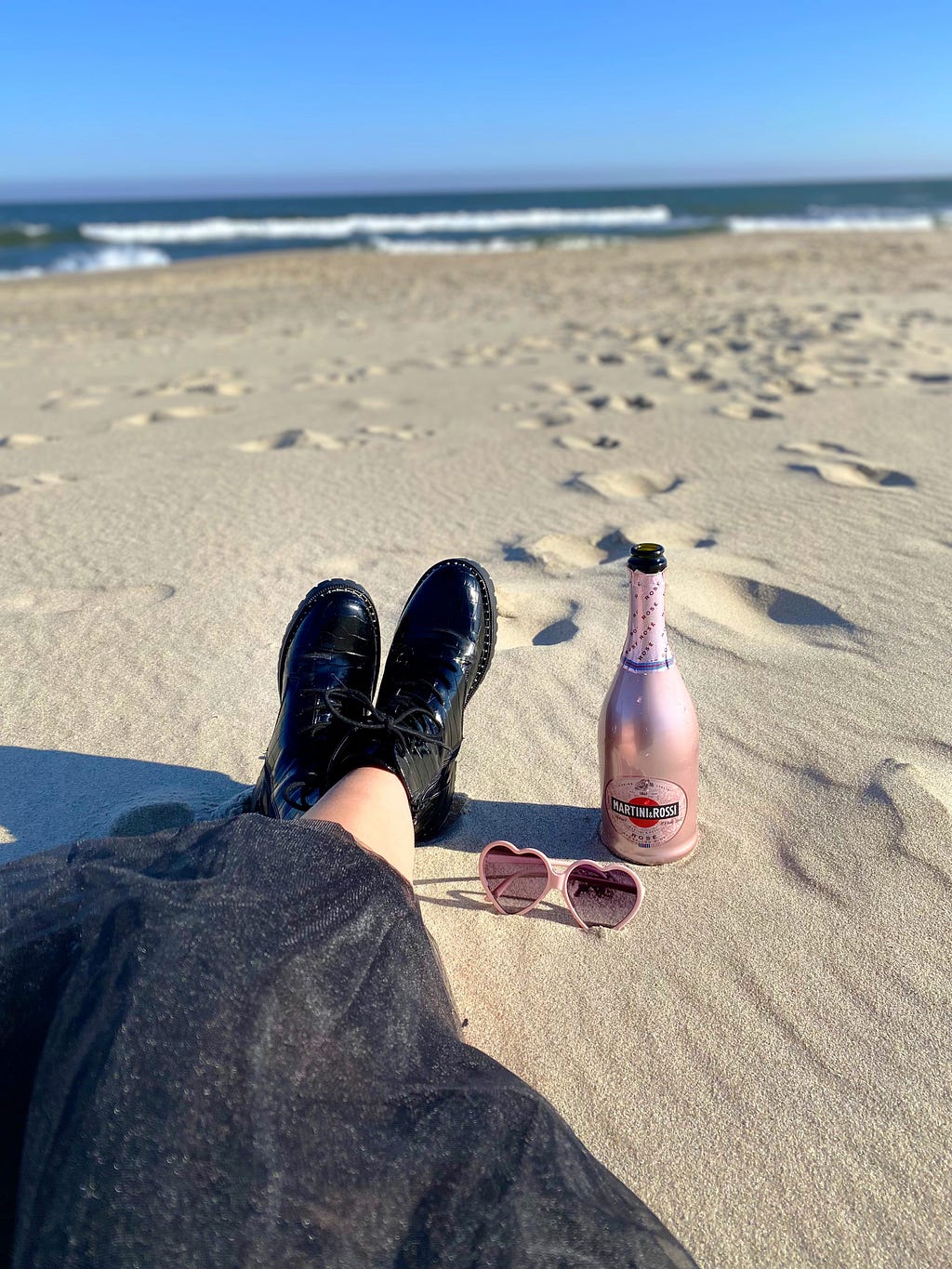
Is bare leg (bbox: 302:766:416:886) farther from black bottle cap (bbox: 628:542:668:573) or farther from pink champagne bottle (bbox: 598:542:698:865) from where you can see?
black bottle cap (bbox: 628:542:668:573)

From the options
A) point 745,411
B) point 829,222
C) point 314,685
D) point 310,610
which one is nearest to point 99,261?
point 745,411

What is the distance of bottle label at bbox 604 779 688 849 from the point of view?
1.46 meters

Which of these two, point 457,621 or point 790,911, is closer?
point 790,911

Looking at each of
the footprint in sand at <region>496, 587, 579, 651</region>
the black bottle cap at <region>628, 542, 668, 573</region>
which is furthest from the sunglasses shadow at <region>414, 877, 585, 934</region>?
the footprint in sand at <region>496, 587, 579, 651</region>

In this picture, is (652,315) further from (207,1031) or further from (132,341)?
(207,1031)

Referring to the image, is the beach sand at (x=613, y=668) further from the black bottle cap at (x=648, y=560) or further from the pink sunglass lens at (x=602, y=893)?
the black bottle cap at (x=648, y=560)

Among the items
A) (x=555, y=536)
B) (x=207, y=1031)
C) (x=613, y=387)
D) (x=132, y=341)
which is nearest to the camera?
(x=207, y=1031)

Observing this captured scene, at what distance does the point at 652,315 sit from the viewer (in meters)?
7.19

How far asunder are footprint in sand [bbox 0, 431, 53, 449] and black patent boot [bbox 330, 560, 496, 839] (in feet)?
8.72

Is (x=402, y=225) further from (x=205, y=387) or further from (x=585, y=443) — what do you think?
(x=585, y=443)

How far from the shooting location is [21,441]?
403cm

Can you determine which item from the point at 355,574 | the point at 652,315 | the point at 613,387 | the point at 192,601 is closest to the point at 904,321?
the point at 652,315

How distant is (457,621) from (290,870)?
3.11 ft

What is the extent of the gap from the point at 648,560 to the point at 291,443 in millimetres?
2840
